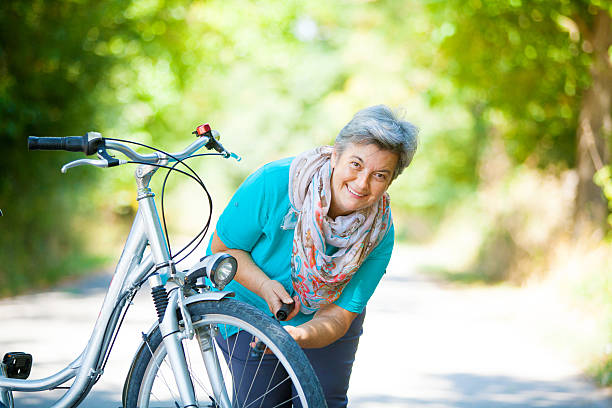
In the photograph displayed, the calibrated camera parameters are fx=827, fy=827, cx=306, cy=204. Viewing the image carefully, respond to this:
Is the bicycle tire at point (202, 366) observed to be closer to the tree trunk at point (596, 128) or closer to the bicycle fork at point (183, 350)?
the bicycle fork at point (183, 350)

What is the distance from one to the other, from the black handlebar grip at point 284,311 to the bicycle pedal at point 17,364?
3.77ft

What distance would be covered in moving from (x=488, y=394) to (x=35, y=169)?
27.3ft

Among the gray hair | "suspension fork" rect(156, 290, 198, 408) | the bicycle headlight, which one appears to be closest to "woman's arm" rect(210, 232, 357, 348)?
the bicycle headlight

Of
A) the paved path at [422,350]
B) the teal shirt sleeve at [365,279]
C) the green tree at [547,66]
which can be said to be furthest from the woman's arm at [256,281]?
the green tree at [547,66]

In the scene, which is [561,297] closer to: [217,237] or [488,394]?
[488,394]

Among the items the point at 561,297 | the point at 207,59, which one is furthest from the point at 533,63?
the point at 207,59

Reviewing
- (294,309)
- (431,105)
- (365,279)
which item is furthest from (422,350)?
(431,105)

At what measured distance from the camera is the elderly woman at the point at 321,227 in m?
3.04

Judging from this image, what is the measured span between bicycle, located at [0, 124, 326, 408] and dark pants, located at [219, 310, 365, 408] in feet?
0.08

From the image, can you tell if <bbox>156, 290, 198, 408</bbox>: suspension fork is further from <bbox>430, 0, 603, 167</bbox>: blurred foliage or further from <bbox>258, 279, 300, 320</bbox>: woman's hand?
<bbox>430, 0, 603, 167</bbox>: blurred foliage

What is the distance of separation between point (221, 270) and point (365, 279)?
79cm

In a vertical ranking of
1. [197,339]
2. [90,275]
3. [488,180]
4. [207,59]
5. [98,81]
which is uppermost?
[207,59]

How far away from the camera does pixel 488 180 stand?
20.9 m

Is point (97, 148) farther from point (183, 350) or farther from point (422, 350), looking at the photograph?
point (422, 350)
